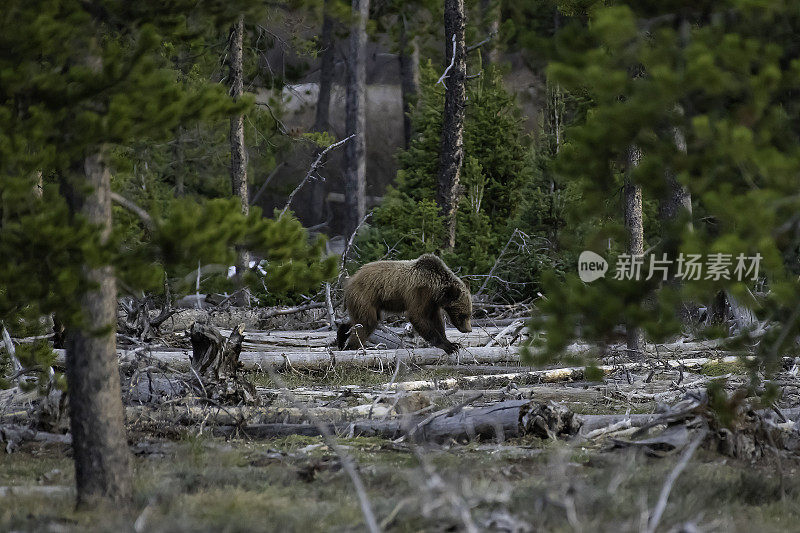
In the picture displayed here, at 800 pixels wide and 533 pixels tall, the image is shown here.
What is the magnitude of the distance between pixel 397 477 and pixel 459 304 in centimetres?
695

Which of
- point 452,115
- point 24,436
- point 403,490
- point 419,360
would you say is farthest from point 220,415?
point 452,115

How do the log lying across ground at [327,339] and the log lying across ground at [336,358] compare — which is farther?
the log lying across ground at [327,339]

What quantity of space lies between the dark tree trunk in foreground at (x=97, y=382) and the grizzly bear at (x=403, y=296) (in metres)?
6.77

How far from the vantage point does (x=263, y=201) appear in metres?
35.6

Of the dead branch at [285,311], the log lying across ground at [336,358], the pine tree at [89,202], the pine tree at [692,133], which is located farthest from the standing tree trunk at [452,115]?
the pine tree at [692,133]

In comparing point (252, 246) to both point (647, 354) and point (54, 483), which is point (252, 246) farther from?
point (647, 354)

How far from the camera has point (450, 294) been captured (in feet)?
42.6

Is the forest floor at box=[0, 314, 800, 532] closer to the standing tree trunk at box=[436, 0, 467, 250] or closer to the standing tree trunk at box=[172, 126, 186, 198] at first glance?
the standing tree trunk at box=[436, 0, 467, 250]

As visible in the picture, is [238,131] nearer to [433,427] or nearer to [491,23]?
[433,427]

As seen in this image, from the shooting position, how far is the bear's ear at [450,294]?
1294 cm

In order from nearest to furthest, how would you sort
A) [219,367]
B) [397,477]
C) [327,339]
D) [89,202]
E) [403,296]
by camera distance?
[89,202] → [397,477] → [219,367] → [403,296] → [327,339]

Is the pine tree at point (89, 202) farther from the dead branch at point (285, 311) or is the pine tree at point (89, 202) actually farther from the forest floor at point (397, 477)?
the dead branch at point (285, 311)

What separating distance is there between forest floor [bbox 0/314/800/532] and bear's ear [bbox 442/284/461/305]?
3.07 meters

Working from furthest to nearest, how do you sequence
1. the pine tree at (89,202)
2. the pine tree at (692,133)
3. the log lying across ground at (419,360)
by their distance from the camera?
the log lying across ground at (419,360)
the pine tree at (89,202)
the pine tree at (692,133)
